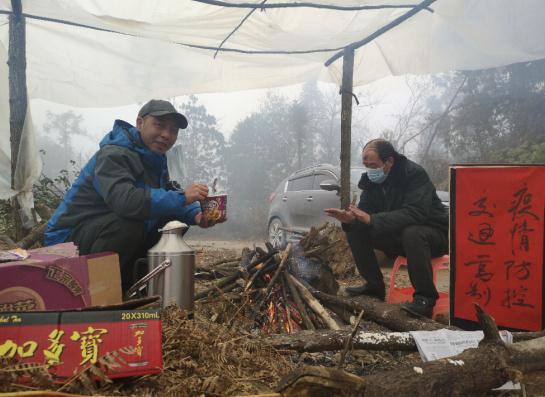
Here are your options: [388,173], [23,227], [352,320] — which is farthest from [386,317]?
[23,227]

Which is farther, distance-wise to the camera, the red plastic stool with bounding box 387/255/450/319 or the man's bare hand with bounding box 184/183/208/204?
the red plastic stool with bounding box 387/255/450/319

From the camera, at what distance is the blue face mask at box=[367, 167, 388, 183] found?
144 inches

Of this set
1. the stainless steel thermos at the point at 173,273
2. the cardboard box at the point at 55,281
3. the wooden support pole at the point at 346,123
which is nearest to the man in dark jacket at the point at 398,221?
the wooden support pole at the point at 346,123

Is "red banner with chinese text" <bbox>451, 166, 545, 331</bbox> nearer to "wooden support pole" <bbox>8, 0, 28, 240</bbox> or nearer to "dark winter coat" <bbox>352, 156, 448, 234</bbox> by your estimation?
"dark winter coat" <bbox>352, 156, 448, 234</bbox>

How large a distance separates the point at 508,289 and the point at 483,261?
24 centimetres

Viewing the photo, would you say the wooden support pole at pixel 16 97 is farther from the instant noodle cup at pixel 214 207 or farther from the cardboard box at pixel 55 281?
the cardboard box at pixel 55 281

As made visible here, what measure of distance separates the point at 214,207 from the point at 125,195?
23.8 inches

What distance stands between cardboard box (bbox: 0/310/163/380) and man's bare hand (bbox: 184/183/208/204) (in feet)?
4.50

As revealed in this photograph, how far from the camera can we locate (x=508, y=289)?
2740mm

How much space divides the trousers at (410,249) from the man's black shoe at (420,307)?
0.04 meters

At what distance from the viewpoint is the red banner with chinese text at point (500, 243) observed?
2674mm

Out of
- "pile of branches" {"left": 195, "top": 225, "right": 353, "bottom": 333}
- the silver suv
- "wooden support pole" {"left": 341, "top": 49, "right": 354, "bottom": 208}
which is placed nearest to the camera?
"pile of branches" {"left": 195, "top": 225, "right": 353, "bottom": 333}

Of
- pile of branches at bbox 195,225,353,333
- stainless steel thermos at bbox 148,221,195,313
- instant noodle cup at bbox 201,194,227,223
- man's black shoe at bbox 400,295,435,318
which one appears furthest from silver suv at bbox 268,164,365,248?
stainless steel thermos at bbox 148,221,195,313

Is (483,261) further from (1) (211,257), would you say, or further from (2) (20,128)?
(1) (211,257)
